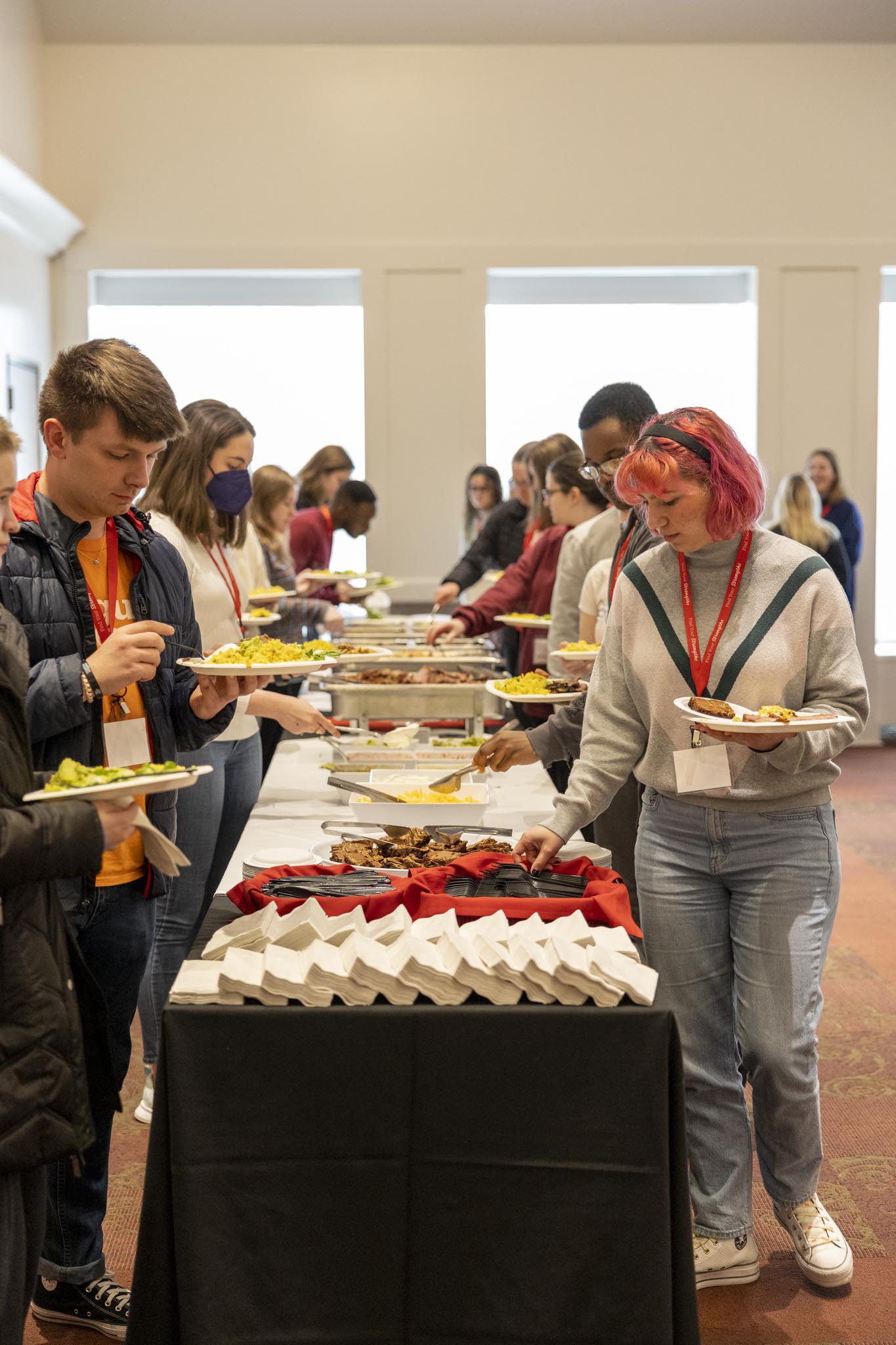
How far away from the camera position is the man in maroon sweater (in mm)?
5227

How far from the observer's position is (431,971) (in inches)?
52.6

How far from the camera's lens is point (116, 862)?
1631 millimetres

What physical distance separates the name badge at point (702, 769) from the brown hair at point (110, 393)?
2.61 feet

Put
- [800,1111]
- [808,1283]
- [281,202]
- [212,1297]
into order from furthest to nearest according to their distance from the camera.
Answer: [281,202], [808,1283], [800,1111], [212,1297]

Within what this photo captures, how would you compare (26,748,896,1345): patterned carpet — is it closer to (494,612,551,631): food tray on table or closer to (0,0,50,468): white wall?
(494,612,551,631): food tray on table

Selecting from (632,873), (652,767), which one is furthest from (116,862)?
(632,873)

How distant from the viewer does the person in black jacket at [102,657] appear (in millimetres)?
1504

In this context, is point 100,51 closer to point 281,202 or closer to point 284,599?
point 281,202

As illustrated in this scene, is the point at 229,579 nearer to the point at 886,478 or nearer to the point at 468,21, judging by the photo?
the point at 468,21

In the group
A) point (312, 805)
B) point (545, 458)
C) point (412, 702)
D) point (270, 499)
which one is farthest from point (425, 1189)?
point (270, 499)

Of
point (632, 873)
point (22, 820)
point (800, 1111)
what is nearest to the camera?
point (22, 820)

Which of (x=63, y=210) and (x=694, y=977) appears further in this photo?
(x=63, y=210)

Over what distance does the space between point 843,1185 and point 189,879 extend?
4.29 ft

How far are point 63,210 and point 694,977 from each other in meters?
5.62
